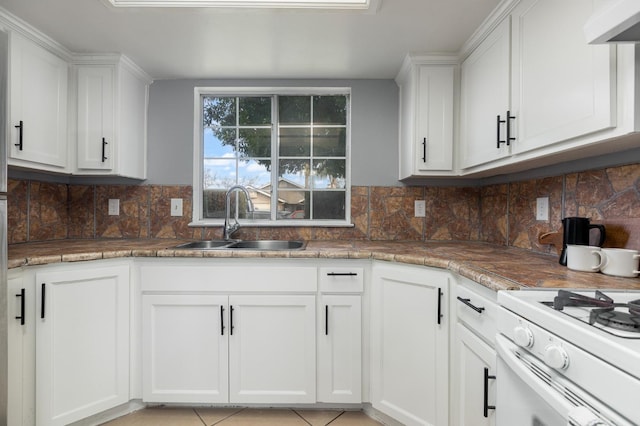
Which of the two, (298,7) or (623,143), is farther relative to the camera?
(298,7)

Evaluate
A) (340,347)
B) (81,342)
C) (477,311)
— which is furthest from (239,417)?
(477,311)

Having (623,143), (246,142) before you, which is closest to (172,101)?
(246,142)

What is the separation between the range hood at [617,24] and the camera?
787 millimetres

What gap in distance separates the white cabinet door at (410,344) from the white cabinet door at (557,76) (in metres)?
0.75

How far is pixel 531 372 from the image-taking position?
Result: 29.5 inches

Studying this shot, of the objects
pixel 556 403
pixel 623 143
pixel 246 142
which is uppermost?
pixel 246 142

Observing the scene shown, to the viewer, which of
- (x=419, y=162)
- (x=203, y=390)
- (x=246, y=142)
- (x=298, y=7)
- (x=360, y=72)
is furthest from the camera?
(x=246, y=142)

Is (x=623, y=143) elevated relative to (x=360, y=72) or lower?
lower

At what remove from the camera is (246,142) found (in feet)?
8.25

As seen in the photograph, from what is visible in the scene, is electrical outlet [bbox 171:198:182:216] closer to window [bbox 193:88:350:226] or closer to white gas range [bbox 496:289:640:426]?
window [bbox 193:88:350:226]

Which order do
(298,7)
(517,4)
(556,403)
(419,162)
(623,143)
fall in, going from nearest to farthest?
(556,403)
(623,143)
(517,4)
(298,7)
(419,162)

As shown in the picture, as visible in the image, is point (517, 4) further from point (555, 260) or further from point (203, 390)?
point (203, 390)

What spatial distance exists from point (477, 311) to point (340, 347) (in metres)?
0.82

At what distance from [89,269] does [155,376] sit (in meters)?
0.69
